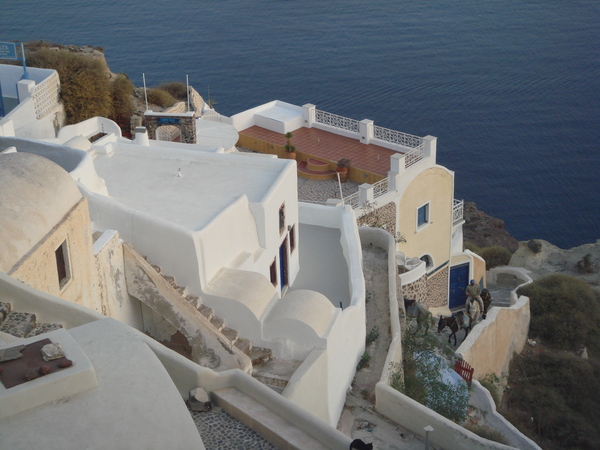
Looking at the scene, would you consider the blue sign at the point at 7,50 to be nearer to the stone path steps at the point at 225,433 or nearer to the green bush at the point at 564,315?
the green bush at the point at 564,315

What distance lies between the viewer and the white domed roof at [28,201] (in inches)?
404

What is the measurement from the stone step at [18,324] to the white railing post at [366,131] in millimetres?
21963

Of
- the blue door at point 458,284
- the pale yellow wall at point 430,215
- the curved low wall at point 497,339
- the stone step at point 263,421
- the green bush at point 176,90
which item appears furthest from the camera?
the green bush at point 176,90

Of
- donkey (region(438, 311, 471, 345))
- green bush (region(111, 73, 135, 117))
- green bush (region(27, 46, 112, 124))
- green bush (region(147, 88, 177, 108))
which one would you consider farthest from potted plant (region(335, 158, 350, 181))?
green bush (region(147, 88, 177, 108))

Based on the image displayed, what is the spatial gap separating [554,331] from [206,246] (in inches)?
638

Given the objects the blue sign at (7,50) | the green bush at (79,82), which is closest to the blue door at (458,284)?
the green bush at (79,82)

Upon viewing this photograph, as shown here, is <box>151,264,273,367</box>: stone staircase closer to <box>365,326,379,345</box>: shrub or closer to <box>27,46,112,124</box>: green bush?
<box>365,326,379,345</box>: shrub

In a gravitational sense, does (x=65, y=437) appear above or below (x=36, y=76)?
above

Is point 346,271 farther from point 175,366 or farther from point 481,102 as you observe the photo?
point 481,102

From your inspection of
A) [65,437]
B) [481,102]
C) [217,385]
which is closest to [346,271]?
[217,385]

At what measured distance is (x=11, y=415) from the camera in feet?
23.4

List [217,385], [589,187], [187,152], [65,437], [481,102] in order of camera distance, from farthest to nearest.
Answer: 1. [481,102]
2. [589,187]
3. [187,152]
4. [217,385]
5. [65,437]

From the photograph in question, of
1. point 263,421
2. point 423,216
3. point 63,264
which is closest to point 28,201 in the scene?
point 63,264

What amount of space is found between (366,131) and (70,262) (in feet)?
66.3
